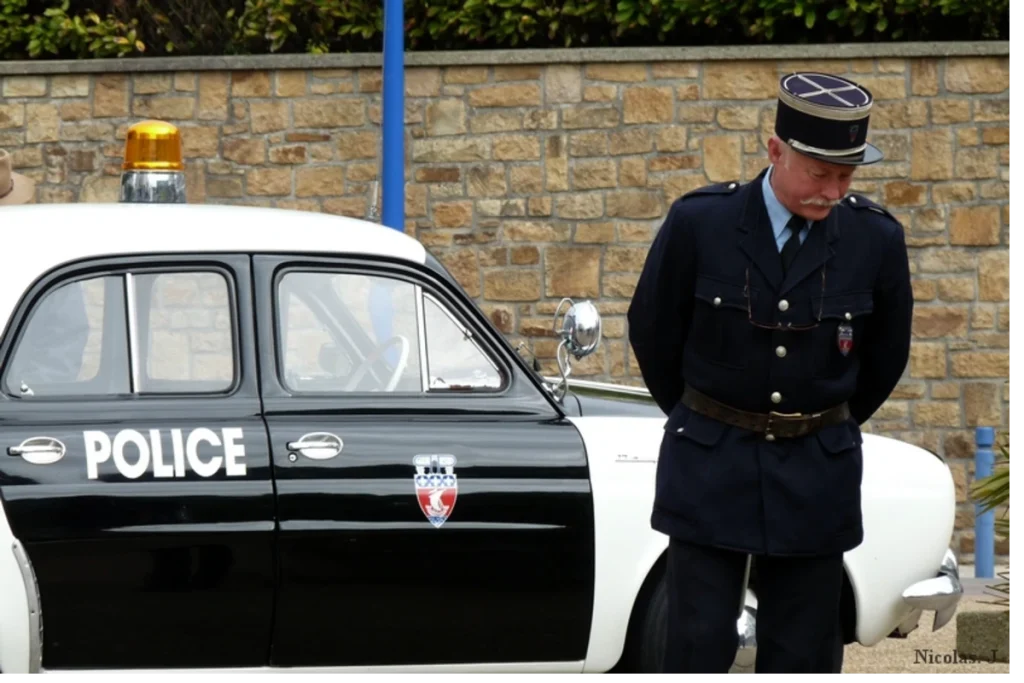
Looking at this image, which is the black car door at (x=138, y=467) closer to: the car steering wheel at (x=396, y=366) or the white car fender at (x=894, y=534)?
the car steering wheel at (x=396, y=366)

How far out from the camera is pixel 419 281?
569 centimetres

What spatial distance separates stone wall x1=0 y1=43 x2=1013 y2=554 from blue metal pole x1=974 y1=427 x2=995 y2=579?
2.90 feet

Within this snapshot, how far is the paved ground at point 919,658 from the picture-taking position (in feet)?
23.5

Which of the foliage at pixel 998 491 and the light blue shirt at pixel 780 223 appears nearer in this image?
the light blue shirt at pixel 780 223

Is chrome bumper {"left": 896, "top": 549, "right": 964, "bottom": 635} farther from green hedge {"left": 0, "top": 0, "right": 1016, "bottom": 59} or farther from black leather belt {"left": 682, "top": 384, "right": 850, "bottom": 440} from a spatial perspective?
green hedge {"left": 0, "top": 0, "right": 1016, "bottom": 59}

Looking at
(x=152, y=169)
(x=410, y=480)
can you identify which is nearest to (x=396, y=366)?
(x=410, y=480)

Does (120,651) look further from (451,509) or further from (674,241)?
(674,241)

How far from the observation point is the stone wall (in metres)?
11.1

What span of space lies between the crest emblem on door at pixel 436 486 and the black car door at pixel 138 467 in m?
0.43

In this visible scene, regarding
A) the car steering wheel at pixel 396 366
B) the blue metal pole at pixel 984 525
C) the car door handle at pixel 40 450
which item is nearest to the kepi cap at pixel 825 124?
the car steering wheel at pixel 396 366

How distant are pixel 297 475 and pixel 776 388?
1681 millimetres

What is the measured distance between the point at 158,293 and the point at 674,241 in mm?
1770

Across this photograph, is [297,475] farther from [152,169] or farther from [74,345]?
[152,169]

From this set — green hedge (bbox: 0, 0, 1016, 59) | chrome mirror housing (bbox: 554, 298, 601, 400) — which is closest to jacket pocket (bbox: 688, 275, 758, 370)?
chrome mirror housing (bbox: 554, 298, 601, 400)
